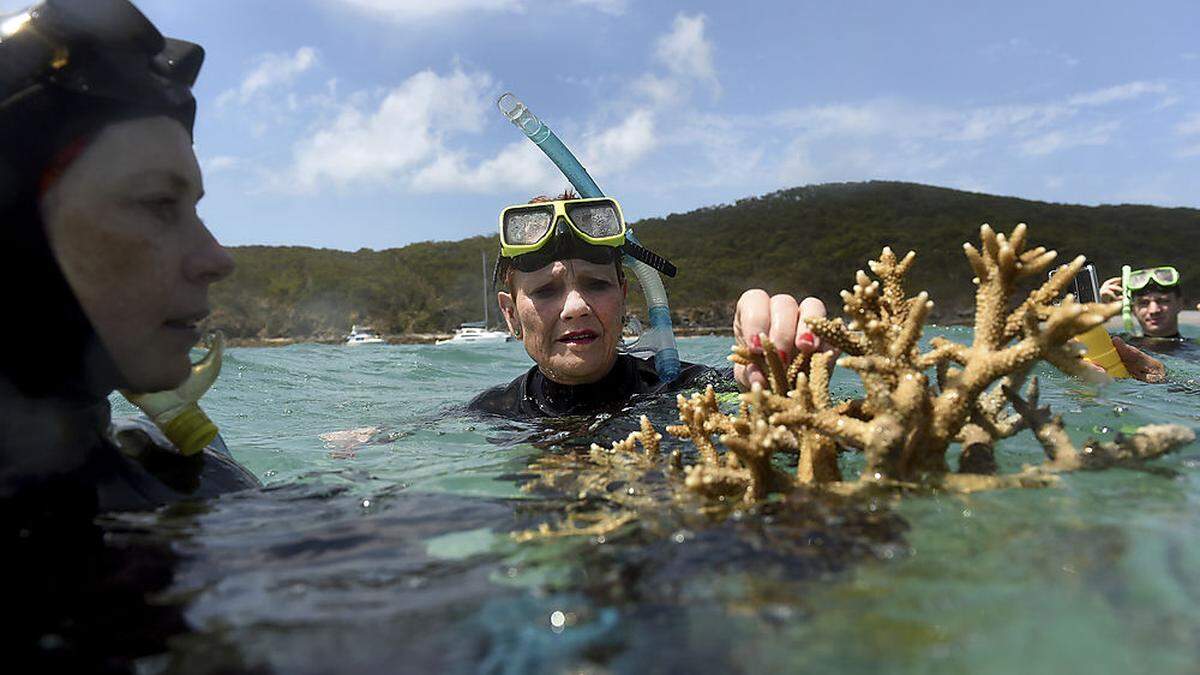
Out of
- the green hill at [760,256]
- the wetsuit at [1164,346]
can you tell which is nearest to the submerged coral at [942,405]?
the wetsuit at [1164,346]

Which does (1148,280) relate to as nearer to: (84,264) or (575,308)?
(575,308)

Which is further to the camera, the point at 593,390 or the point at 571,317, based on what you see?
the point at 593,390

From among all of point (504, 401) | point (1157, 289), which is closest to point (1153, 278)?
point (1157, 289)

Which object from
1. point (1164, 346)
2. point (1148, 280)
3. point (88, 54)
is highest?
point (88, 54)

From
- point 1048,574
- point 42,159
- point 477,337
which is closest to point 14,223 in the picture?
point 42,159

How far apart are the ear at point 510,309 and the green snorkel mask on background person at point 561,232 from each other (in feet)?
0.99

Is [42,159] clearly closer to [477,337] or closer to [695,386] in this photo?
[695,386]

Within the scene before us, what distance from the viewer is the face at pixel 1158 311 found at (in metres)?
9.84

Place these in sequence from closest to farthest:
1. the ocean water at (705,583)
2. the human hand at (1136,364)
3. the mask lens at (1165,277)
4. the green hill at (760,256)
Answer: the ocean water at (705,583)
the human hand at (1136,364)
the mask lens at (1165,277)
the green hill at (760,256)

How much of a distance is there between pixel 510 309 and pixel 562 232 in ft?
2.43

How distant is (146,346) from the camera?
1873 millimetres

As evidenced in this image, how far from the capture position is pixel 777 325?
92.4 inches

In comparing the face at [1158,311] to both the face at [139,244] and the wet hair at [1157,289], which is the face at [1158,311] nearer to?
the wet hair at [1157,289]

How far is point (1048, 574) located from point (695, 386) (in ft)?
10.5
